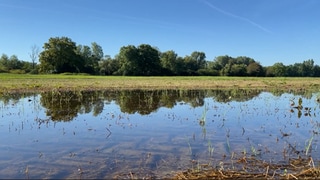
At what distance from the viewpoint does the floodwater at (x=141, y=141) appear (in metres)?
6.17

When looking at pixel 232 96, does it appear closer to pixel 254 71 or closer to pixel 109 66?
pixel 109 66

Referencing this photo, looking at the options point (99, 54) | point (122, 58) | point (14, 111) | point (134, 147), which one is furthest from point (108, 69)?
point (134, 147)

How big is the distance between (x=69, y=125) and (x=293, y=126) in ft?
27.3

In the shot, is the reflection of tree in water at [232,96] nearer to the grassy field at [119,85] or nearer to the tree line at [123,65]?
the grassy field at [119,85]

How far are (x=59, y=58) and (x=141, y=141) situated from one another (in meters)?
85.2

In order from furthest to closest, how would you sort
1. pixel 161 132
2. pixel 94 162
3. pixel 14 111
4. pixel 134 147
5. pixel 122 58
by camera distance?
1. pixel 122 58
2. pixel 14 111
3. pixel 161 132
4. pixel 134 147
5. pixel 94 162

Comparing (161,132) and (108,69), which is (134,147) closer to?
(161,132)

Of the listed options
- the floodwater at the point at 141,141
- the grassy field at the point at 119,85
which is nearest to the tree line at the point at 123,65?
the grassy field at the point at 119,85

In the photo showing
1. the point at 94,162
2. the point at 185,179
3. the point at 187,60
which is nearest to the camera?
the point at 185,179

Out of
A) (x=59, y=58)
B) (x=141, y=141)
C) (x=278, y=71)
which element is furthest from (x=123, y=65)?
(x=141, y=141)

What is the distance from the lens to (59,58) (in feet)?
287

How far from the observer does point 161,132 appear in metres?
9.74

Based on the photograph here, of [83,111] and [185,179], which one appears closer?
[185,179]

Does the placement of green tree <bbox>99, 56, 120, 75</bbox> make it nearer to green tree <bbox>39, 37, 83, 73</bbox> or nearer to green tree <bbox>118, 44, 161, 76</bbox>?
green tree <bbox>118, 44, 161, 76</bbox>
